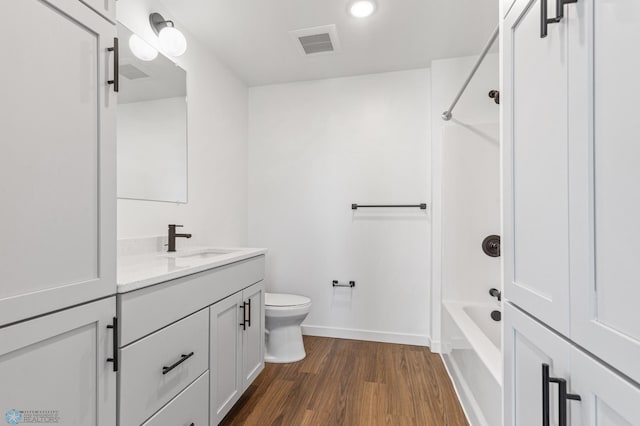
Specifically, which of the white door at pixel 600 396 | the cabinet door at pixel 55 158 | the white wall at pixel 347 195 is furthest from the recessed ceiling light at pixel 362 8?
the white door at pixel 600 396

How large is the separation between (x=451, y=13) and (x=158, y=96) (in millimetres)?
1898

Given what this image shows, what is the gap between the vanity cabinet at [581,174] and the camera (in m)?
0.50

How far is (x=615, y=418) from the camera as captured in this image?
0.53 m

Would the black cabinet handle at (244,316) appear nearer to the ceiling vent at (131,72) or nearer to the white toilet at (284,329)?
the white toilet at (284,329)

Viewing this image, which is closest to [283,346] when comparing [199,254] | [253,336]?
[253,336]

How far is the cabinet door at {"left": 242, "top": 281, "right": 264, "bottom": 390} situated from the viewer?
1.74 metres

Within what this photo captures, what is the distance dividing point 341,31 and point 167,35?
1.11m

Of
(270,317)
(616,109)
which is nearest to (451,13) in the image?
(616,109)

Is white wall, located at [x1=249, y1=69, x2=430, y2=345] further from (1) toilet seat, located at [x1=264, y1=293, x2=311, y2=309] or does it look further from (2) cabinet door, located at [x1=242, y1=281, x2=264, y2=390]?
(2) cabinet door, located at [x1=242, y1=281, x2=264, y2=390]

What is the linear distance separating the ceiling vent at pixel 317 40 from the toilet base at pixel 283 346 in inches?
83.6

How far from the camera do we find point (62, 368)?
77cm

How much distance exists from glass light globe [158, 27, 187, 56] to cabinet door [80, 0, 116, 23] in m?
0.96

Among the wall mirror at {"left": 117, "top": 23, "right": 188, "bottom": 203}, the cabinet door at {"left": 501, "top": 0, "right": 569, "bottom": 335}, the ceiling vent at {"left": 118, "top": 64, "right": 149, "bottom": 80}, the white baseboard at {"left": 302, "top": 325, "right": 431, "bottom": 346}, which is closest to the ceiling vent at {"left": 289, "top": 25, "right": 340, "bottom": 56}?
the wall mirror at {"left": 117, "top": 23, "right": 188, "bottom": 203}

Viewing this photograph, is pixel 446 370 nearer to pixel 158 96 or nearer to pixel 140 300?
pixel 140 300
